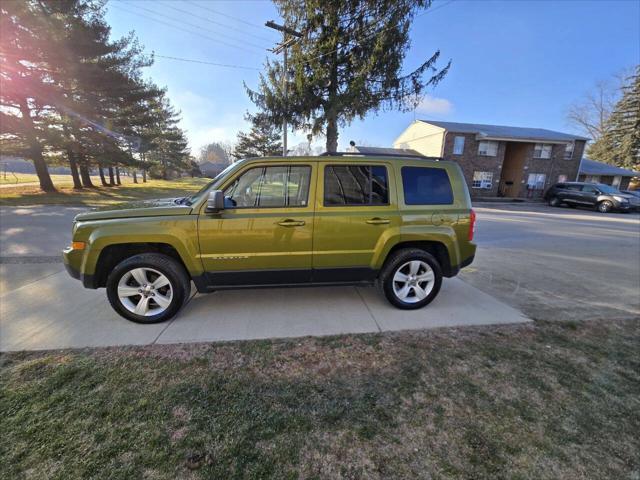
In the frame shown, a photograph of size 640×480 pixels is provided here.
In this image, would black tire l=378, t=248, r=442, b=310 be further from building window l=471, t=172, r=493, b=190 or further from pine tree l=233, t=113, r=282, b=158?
pine tree l=233, t=113, r=282, b=158

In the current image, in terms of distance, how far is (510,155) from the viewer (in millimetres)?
27250

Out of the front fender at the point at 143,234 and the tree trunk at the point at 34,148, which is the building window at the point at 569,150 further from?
the tree trunk at the point at 34,148

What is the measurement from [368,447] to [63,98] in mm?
21739

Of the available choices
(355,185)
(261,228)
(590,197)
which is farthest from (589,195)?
(261,228)

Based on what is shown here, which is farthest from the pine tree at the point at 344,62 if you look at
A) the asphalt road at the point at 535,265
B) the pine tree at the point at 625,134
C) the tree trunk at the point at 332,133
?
the pine tree at the point at 625,134

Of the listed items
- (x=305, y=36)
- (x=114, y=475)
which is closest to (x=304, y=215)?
(x=114, y=475)

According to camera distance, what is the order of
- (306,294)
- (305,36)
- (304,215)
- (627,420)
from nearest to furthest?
1. (627,420)
2. (304,215)
3. (306,294)
4. (305,36)

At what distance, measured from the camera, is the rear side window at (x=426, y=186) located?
3676 millimetres

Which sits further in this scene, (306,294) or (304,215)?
(306,294)

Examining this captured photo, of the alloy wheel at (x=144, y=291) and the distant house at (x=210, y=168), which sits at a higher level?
the distant house at (x=210, y=168)

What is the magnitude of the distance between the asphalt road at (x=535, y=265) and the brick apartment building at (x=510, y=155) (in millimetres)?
16231

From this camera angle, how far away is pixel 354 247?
140 inches

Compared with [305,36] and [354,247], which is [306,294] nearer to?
[354,247]

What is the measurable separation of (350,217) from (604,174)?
123 feet
